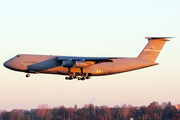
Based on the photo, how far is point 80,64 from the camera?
37.3 metres

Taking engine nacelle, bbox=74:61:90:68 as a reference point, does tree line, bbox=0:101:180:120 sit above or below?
below

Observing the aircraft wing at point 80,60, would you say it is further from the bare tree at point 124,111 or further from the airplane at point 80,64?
the bare tree at point 124,111

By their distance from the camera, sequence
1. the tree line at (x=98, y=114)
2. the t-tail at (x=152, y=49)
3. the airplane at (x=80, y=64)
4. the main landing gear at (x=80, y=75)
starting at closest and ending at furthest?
1. the airplane at (x=80, y=64)
2. the main landing gear at (x=80, y=75)
3. the t-tail at (x=152, y=49)
4. the tree line at (x=98, y=114)

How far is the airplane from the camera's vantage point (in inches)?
1467

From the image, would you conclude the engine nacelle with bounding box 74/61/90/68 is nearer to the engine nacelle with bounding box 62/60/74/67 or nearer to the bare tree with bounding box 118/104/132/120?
the engine nacelle with bounding box 62/60/74/67

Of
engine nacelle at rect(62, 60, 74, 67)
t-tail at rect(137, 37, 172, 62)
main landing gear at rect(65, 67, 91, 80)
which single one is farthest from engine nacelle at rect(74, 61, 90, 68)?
t-tail at rect(137, 37, 172, 62)

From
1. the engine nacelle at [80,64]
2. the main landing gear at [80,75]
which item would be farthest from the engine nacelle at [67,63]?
the main landing gear at [80,75]

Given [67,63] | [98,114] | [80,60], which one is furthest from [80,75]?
[98,114]

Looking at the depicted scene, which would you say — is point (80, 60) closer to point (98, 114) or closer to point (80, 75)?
point (80, 75)

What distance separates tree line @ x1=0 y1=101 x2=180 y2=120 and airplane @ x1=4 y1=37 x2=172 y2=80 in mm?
10008

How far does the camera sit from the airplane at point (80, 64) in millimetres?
37250

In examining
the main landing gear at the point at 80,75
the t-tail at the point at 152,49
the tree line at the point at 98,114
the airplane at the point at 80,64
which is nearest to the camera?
the airplane at the point at 80,64

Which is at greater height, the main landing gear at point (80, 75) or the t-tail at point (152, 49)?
the t-tail at point (152, 49)

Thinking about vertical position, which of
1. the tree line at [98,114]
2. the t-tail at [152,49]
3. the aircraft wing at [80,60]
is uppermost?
the t-tail at [152,49]
